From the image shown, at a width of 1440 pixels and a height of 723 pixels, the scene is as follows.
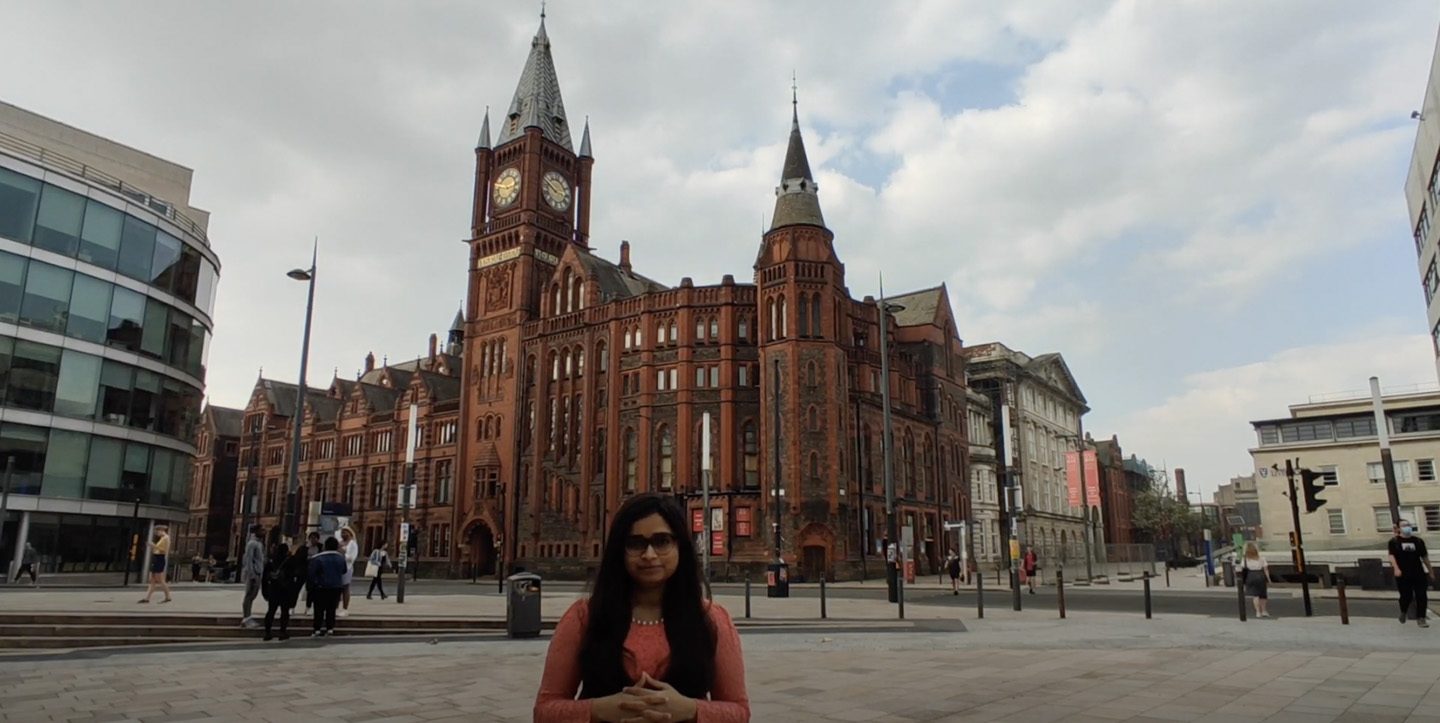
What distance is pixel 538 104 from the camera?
65.5m

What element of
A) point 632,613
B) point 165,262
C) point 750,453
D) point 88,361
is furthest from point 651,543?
point 750,453

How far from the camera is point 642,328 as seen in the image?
172ft

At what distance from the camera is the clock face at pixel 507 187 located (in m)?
63.4

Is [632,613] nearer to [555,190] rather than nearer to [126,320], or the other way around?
[126,320]

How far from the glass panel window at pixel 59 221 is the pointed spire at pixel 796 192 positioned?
3329cm

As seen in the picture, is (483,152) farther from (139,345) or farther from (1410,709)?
(1410,709)

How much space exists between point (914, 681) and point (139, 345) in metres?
38.8

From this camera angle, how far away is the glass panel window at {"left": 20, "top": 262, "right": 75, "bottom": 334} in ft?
107

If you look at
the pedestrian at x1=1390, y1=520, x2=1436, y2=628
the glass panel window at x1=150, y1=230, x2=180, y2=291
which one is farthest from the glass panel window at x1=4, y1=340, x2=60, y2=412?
the pedestrian at x1=1390, y1=520, x2=1436, y2=628

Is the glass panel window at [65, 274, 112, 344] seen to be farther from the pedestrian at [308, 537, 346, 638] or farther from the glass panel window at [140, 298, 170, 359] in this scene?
the pedestrian at [308, 537, 346, 638]

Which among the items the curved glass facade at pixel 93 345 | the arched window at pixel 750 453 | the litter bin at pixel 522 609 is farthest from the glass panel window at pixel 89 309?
the arched window at pixel 750 453

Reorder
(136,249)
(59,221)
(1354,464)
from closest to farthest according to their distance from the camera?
(59,221) → (136,249) → (1354,464)

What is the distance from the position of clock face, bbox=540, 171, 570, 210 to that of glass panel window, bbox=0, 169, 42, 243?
33.7 meters

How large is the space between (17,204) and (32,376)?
6565mm
